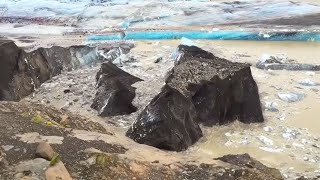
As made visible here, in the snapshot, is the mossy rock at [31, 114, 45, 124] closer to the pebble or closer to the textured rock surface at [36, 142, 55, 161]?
the textured rock surface at [36, 142, 55, 161]

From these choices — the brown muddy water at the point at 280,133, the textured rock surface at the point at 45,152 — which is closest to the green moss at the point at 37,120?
the textured rock surface at the point at 45,152

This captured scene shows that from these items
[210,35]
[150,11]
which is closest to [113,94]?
[210,35]

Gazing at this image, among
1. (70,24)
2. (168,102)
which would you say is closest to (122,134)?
(168,102)

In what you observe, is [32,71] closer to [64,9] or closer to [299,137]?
[299,137]

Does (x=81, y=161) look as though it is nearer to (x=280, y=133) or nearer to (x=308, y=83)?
(x=280, y=133)

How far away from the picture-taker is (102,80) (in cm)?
543

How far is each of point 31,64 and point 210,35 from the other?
326cm

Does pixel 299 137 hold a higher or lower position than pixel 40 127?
lower

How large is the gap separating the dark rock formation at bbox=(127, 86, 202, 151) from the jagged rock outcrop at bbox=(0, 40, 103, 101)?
5.70ft

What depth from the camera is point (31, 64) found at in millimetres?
5707

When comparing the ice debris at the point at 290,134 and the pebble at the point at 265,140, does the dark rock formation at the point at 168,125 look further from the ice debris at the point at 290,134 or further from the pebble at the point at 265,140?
the ice debris at the point at 290,134

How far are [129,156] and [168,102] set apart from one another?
957mm

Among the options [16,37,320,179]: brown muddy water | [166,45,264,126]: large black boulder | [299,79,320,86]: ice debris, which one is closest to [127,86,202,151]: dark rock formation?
[16,37,320,179]: brown muddy water

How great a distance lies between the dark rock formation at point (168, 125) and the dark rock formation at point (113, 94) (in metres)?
0.65
